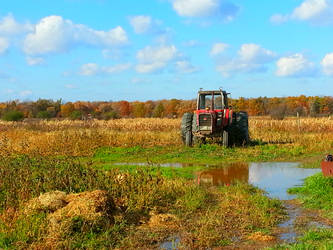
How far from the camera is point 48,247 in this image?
550 cm

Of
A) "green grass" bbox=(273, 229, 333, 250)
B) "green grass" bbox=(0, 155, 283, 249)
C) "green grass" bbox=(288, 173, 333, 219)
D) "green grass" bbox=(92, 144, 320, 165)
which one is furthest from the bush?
"green grass" bbox=(273, 229, 333, 250)

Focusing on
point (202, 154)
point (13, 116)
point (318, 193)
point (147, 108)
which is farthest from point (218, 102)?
point (147, 108)

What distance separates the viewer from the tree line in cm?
4362

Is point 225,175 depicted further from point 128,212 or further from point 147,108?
point 147,108

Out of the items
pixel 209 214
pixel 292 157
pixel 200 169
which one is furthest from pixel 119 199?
pixel 292 157

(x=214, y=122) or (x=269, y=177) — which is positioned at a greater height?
(x=214, y=122)

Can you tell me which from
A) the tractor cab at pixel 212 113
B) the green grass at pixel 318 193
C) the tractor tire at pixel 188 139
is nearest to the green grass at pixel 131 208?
the green grass at pixel 318 193

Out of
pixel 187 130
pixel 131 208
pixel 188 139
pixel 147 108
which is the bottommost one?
pixel 131 208

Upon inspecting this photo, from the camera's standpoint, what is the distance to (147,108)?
184ft

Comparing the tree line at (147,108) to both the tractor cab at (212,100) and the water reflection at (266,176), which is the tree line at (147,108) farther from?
the water reflection at (266,176)

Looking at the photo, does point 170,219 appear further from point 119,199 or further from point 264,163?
point 264,163

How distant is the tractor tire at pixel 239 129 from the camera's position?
18.4 metres

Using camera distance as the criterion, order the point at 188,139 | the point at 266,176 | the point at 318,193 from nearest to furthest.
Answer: the point at 318,193 < the point at 266,176 < the point at 188,139

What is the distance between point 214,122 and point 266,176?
6.42 metres
